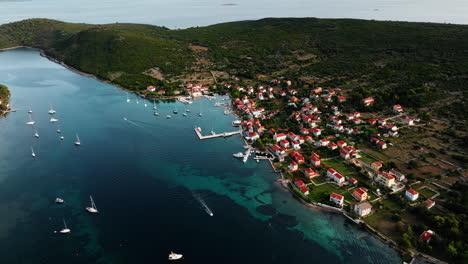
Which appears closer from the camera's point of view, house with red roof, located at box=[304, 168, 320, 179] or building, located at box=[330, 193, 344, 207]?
building, located at box=[330, 193, 344, 207]

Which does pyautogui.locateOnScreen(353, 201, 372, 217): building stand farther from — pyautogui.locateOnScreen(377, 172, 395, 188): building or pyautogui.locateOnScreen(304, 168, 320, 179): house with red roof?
pyautogui.locateOnScreen(304, 168, 320, 179): house with red roof

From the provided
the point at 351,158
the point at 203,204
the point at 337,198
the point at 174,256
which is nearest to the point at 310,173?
the point at 337,198

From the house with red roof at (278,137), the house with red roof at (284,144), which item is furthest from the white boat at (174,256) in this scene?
the house with red roof at (278,137)

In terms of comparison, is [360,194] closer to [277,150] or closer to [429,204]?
[429,204]

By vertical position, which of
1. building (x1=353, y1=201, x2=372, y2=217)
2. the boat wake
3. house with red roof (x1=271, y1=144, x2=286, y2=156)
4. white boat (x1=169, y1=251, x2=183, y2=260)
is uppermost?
house with red roof (x1=271, y1=144, x2=286, y2=156)

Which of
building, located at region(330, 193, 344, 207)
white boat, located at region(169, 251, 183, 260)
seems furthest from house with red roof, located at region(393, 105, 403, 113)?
white boat, located at region(169, 251, 183, 260)

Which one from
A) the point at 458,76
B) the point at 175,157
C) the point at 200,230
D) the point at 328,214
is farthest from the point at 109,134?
the point at 458,76
